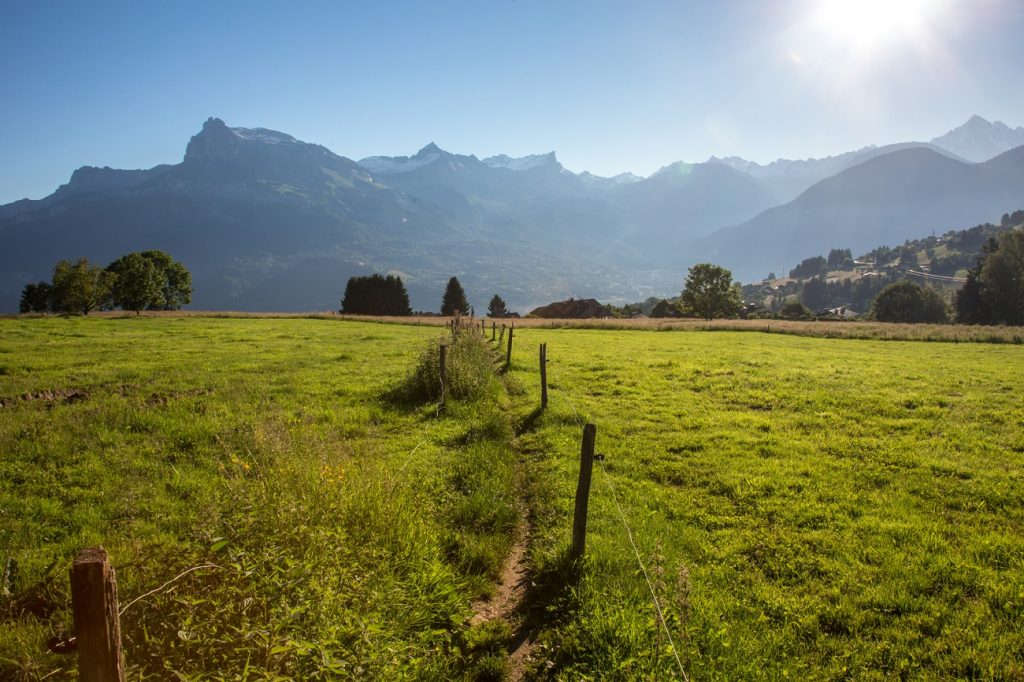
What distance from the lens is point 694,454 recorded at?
1251 cm

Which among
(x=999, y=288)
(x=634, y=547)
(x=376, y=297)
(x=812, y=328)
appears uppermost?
(x=376, y=297)

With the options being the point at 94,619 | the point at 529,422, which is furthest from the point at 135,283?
the point at 94,619

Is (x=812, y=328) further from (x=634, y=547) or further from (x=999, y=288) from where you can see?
(x=999, y=288)

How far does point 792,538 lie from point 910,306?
142 metres

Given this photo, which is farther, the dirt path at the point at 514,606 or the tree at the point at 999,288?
the tree at the point at 999,288

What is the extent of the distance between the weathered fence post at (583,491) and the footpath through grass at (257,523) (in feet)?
4.78

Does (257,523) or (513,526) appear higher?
(257,523)

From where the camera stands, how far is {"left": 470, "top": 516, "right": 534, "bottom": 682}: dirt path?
19.4 feet

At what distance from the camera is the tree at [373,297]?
106m

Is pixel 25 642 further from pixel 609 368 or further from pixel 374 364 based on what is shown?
pixel 609 368

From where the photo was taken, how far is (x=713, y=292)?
102875 millimetres

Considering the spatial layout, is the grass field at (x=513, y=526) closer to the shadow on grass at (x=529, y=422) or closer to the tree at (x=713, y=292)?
the shadow on grass at (x=529, y=422)

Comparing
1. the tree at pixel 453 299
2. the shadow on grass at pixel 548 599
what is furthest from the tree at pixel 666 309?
the shadow on grass at pixel 548 599

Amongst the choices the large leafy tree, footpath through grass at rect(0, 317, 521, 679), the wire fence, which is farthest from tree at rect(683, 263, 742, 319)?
the large leafy tree
